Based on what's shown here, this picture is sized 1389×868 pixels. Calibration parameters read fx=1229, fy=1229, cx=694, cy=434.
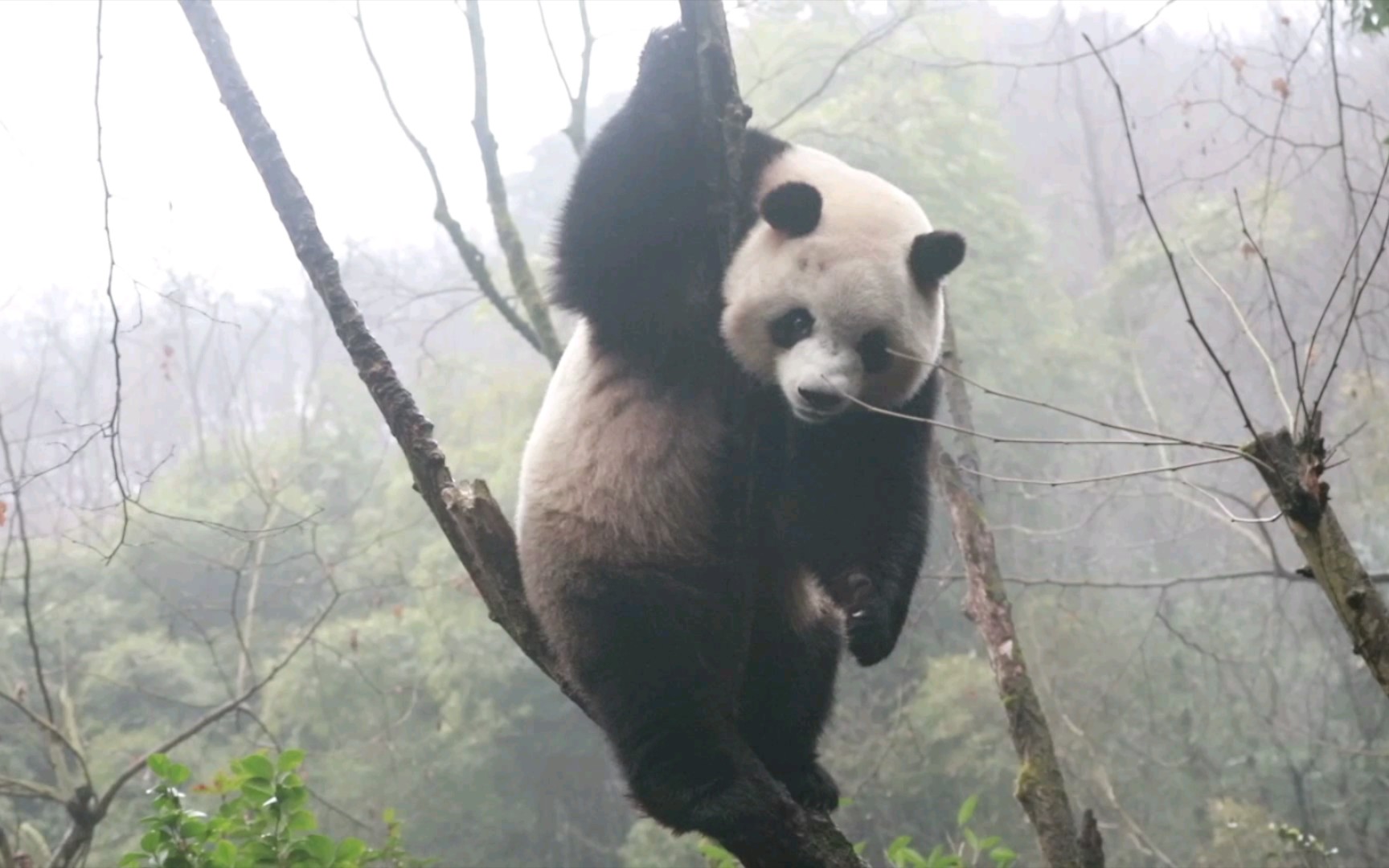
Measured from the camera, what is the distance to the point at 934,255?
2811 mm

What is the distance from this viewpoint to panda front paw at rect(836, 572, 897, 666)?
275 centimetres

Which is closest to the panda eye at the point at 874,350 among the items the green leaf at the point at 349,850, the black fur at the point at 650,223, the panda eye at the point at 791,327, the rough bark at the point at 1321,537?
the panda eye at the point at 791,327

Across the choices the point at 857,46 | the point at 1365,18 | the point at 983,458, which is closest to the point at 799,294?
the point at 1365,18

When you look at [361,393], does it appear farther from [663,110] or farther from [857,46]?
[663,110]

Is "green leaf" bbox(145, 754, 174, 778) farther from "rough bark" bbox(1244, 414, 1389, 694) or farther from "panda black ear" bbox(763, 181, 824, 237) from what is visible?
"rough bark" bbox(1244, 414, 1389, 694)

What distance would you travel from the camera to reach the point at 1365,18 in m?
3.88

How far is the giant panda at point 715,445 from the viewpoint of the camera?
267 centimetres

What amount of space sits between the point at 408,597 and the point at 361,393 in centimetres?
386

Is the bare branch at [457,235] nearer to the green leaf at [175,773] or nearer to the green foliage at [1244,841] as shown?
the green leaf at [175,773]

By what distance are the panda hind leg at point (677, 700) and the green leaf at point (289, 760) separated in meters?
0.76

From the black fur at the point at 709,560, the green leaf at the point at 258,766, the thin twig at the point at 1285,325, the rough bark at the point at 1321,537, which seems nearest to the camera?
the thin twig at the point at 1285,325

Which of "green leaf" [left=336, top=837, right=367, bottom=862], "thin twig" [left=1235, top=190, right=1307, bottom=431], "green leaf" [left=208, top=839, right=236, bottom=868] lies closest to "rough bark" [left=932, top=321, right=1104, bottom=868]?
"thin twig" [left=1235, top=190, right=1307, bottom=431]

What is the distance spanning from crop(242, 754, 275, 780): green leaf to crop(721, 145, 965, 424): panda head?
1561 millimetres

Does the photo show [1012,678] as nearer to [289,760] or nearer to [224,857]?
[289,760]
